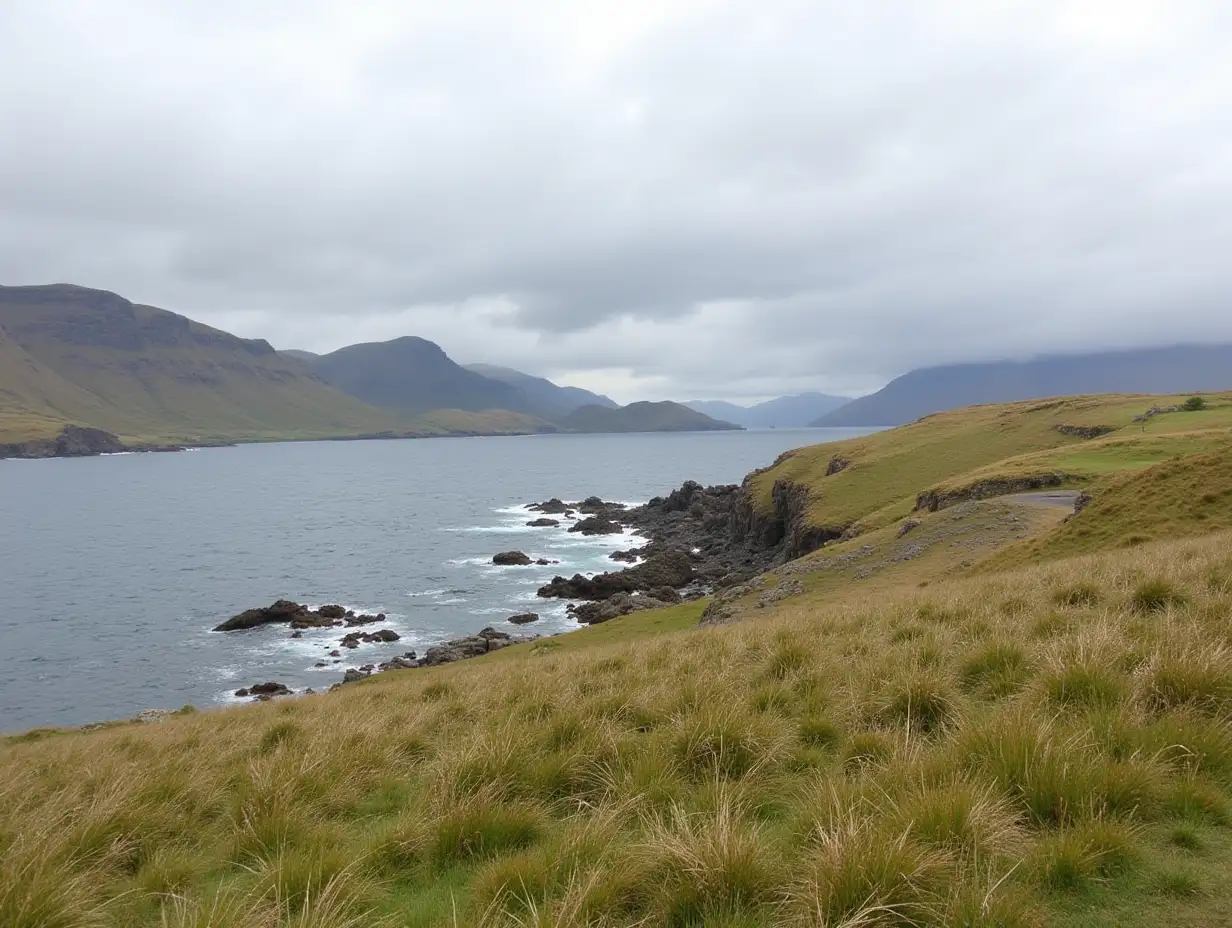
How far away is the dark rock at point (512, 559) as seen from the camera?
73.3 m

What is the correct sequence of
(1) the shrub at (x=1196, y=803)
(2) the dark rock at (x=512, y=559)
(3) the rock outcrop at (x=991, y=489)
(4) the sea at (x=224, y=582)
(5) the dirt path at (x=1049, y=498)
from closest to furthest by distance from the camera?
(1) the shrub at (x=1196, y=803), (5) the dirt path at (x=1049, y=498), (3) the rock outcrop at (x=991, y=489), (4) the sea at (x=224, y=582), (2) the dark rock at (x=512, y=559)

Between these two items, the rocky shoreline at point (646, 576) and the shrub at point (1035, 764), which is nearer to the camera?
the shrub at point (1035, 764)

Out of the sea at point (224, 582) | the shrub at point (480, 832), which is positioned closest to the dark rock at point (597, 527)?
the sea at point (224, 582)

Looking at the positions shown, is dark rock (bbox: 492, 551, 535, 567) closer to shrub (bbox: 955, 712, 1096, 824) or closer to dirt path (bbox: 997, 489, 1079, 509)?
dirt path (bbox: 997, 489, 1079, 509)

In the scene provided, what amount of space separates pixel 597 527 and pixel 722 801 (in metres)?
90.0

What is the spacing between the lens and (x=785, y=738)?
7012mm

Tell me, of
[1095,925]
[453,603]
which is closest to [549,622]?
[453,603]

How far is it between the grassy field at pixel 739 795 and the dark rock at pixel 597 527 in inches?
3215

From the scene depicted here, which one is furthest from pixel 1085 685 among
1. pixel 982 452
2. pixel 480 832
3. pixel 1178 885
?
pixel 982 452

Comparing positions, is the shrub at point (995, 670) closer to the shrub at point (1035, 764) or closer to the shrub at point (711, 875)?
the shrub at point (1035, 764)

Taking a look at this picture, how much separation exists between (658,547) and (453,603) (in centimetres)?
2666

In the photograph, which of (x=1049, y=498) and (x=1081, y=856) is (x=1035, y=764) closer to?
(x=1081, y=856)

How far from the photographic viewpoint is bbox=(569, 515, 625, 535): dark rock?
93.8 m

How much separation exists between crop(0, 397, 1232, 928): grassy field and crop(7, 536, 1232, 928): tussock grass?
3cm
